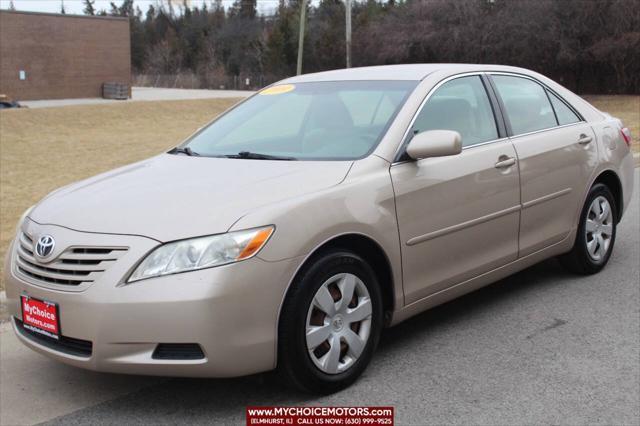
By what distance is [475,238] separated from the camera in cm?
452

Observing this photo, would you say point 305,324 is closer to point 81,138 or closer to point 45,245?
point 45,245

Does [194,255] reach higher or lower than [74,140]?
higher

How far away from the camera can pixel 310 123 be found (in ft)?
14.9

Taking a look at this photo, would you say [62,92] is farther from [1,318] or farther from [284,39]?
[1,318]

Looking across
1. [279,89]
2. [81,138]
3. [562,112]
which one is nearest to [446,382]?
[279,89]

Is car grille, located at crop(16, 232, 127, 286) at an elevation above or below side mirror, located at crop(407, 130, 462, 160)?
below

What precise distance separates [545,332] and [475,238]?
0.73m

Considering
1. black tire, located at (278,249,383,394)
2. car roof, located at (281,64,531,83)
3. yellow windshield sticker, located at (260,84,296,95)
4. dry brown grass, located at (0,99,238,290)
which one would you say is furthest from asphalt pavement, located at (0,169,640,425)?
dry brown grass, located at (0,99,238,290)

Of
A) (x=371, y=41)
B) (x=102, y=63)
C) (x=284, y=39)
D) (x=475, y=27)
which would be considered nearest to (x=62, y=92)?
(x=102, y=63)

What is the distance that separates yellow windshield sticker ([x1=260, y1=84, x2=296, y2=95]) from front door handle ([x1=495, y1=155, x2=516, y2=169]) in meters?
1.40

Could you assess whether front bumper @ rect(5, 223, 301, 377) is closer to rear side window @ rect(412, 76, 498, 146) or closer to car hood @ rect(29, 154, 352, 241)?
car hood @ rect(29, 154, 352, 241)

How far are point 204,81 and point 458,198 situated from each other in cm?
9232

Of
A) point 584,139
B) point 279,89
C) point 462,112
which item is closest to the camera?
point 462,112

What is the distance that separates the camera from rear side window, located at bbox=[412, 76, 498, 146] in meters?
4.48
